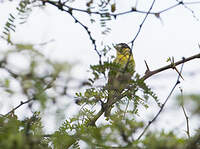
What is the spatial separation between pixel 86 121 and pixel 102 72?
20.4 inches

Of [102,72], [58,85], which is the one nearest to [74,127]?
[102,72]

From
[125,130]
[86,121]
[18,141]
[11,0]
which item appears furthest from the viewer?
[86,121]

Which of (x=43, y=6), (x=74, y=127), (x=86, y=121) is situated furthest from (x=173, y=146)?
(x=86, y=121)

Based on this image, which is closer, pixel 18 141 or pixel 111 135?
pixel 18 141

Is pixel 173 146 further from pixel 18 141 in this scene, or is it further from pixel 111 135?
pixel 18 141

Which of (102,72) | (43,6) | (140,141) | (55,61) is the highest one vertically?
(43,6)

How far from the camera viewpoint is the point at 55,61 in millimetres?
767

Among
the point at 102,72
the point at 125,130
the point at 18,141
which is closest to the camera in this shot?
the point at 18,141

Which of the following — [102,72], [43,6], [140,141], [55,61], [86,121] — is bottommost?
[86,121]

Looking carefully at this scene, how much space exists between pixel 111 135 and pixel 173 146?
165 millimetres

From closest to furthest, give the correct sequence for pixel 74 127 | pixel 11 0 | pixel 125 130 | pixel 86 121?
pixel 125 130
pixel 11 0
pixel 74 127
pixel 86 121

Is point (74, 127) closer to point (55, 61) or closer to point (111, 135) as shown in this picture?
point (111, 135)

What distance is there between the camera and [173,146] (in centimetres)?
74

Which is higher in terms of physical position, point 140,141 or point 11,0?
point 11,0
